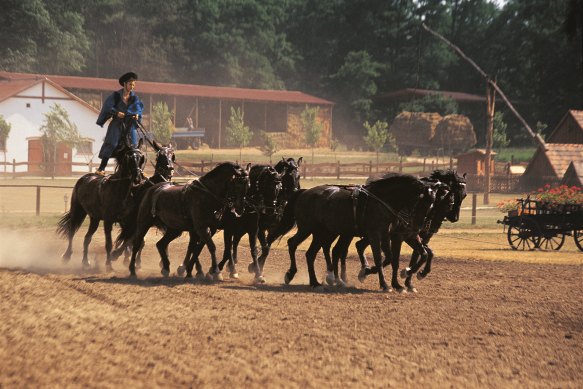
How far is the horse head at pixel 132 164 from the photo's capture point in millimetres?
17172

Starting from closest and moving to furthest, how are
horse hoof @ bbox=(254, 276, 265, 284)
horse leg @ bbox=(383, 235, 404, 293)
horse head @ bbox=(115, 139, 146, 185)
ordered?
horse leg @ bbox=(383, 235, 404, 293), horse hoof @ bbox=(254, 276, 265, 284), horse head @ bbox=(115, 139, 146, 185)

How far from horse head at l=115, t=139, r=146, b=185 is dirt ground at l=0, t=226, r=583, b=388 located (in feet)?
5.91

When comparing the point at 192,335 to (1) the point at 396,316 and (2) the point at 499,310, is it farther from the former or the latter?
(2) the point at 499,310

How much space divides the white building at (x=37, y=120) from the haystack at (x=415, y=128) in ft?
97.8

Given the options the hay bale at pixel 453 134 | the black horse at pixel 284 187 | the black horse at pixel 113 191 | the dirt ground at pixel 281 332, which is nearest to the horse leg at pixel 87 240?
the black horse at pixel 113 191

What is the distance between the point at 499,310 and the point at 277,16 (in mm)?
94181

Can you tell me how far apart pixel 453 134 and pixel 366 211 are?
64.3 metres

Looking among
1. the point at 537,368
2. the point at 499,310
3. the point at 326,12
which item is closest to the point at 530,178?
the point at 499,310

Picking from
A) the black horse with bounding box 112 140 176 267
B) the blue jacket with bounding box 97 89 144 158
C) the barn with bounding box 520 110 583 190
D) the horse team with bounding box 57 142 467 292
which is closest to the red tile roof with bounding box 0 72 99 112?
the barn with bounding box 520 110 583 190

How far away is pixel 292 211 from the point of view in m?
16.4

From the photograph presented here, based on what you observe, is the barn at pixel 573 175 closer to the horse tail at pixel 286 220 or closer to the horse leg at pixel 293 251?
the horse tail at pixel 286 220

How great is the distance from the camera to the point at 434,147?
261 ft

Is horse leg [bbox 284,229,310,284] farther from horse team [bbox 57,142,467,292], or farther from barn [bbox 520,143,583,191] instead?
barn [bbox 520,143,583,191]

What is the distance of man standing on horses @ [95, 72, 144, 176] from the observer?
17.7 meters
